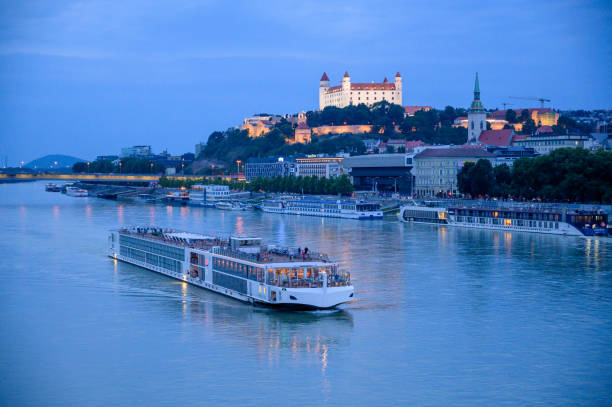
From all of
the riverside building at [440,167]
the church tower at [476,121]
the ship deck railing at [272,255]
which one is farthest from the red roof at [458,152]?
the ship deck railing at [272,255]

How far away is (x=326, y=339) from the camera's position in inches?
728

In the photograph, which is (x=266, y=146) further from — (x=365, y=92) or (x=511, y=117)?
(x=511, y=117)

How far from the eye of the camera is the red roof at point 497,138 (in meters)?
90.1

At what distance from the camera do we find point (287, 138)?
411ft

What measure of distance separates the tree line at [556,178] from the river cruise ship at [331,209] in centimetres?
942

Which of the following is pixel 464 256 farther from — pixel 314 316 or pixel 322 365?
pixel 322 365

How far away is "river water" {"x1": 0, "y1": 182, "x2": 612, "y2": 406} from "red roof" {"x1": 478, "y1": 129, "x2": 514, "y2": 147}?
60.7 meters

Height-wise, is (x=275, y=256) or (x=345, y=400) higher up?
(x=275, y=256)

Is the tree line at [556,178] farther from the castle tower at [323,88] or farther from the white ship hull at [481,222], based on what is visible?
the castle tower at [323,88]

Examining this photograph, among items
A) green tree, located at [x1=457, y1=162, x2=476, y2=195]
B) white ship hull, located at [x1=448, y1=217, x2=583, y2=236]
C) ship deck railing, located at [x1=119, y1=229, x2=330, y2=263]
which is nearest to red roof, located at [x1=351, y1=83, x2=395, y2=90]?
green tree, located at [x1=457, y1=162, x2=476, y2=195]

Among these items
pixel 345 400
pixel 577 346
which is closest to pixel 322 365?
pixel 345 400

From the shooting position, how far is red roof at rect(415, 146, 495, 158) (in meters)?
75.6

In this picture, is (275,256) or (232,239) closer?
(275,256)

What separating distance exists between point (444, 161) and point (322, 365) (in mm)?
62980
